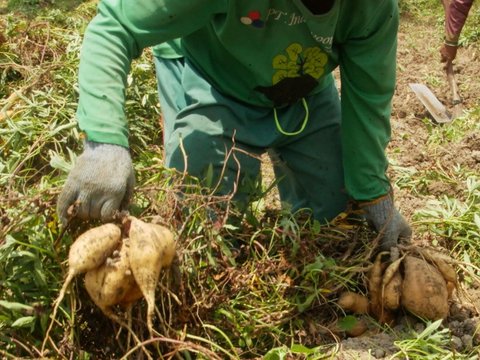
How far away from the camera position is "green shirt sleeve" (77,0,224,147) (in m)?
1.68

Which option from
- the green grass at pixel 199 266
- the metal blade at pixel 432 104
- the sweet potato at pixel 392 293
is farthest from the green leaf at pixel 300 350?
the metal blade at pixel 432 104

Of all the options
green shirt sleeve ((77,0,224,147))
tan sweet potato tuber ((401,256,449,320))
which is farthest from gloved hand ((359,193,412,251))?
green shirt sleeve ((77,0,224,147))

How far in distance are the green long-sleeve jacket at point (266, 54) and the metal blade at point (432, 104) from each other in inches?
63.1

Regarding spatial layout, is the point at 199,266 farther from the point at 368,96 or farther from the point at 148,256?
the point at 368,96

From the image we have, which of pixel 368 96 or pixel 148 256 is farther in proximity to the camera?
pixel 368 96

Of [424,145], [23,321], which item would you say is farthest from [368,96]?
[424,145]

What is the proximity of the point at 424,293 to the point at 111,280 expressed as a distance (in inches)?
40.6

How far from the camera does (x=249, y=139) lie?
224 cm

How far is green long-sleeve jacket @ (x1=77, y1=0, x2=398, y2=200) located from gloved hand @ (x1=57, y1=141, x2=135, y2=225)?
0.08 m

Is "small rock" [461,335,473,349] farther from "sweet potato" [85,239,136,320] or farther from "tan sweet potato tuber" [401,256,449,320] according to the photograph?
"sweet potato" [85,239,136,320]

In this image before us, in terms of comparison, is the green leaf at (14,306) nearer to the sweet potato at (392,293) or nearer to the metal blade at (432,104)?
the sweet potato at (392,293)

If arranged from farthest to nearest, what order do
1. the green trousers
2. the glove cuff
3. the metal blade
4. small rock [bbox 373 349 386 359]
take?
the metal blade → the glove cuff → the green trousers → small rock [bbox 373 349 386 359]

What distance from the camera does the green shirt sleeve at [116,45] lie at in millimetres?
1680

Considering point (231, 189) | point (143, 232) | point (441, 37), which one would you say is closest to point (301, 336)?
point (231, 189)
